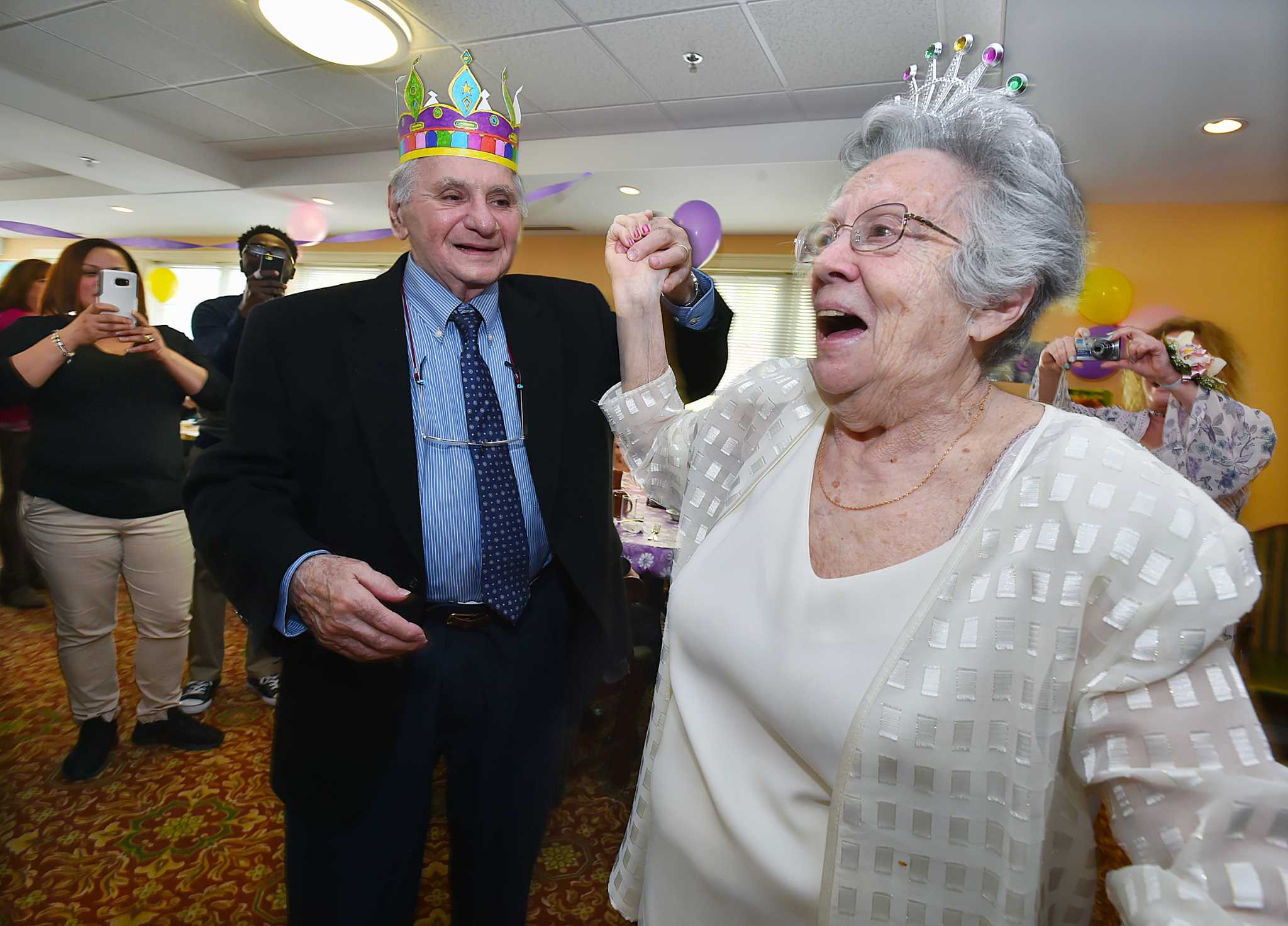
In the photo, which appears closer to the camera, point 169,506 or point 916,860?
point 916,860

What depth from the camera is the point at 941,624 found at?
77 cm

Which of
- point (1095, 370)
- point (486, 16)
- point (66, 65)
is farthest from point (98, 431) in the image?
point (1095, 370)

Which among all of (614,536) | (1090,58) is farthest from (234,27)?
(1090,58)

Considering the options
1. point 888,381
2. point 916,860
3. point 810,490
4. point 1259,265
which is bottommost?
point 916,860

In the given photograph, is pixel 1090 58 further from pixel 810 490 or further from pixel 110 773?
pixel 110 773

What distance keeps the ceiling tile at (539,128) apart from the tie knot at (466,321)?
12.8 ft

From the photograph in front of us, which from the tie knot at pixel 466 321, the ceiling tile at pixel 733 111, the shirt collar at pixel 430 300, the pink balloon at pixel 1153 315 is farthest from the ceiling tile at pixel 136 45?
the pink balloon at pixel 1153 315

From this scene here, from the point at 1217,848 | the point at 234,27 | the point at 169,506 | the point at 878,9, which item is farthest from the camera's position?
the point at 234,27

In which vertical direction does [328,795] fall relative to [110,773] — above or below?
above

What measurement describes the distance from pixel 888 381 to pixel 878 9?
294 cm

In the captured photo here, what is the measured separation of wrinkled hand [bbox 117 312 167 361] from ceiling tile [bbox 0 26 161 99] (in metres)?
3.21

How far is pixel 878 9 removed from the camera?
9.89 feet

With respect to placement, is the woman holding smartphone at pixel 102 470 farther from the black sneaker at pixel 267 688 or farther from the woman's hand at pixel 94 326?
the black sneaker at pixel 267 688

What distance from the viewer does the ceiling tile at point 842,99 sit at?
384cm
